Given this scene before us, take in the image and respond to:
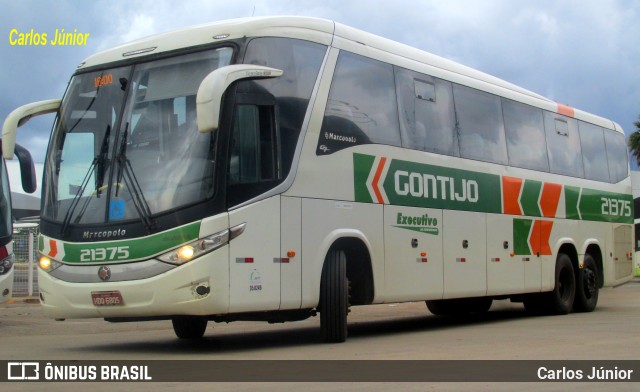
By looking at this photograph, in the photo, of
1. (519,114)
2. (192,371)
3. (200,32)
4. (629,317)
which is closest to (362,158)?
(200,32)

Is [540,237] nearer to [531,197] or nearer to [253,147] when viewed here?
[531,197]

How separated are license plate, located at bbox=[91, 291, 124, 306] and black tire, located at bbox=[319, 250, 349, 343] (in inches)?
97.7

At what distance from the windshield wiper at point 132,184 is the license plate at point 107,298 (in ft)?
2.74

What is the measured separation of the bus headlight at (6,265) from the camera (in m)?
15.8

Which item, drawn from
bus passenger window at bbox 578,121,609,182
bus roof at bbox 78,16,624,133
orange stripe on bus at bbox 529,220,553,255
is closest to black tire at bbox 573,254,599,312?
orange stripe on bus at bbox 529,220,553,255

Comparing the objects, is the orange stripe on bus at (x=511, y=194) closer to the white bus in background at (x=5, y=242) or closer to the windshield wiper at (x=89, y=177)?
the windshield wiper at (x=89, y=177)

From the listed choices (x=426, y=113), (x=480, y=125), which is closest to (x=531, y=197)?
(x=480, y=125)

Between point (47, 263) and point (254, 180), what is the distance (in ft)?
9.01

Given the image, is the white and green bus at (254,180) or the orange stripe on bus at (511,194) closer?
the white and green bus at (254,180)

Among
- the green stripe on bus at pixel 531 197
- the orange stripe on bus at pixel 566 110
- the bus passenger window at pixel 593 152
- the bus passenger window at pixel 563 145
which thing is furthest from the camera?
the bus passenger window at pixel 593 152

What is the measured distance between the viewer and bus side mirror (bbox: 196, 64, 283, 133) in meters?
9.95

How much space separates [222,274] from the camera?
10.6 m

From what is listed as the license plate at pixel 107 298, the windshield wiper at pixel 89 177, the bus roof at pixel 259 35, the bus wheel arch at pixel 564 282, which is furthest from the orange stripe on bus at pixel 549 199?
the license plate at pixel 107 298

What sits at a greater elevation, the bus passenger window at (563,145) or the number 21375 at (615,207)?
the bus passenger window at (563,145)
